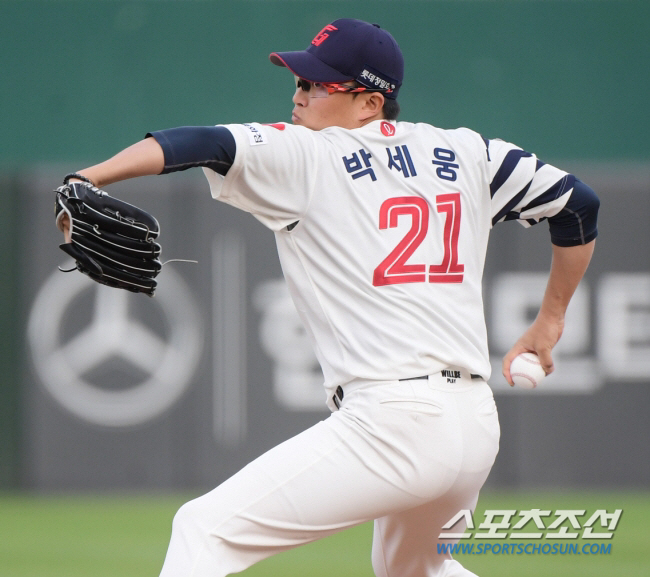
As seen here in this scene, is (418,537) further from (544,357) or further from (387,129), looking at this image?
(387,129)

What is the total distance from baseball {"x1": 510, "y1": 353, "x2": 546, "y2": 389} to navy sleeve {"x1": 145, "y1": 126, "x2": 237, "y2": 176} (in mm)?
1138

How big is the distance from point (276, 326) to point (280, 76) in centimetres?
290

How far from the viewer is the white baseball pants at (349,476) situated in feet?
8.79

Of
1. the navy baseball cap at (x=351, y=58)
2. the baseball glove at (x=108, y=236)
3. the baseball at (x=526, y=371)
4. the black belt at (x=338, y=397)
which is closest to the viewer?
the baseball glove at (x=108, y=236)

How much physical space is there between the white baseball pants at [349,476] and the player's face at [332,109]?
0.78 meters

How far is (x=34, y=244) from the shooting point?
7.78 metres

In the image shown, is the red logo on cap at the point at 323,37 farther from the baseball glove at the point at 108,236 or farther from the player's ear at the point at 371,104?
the baseball glove at the point at 108,236

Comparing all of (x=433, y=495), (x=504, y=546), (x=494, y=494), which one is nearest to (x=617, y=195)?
(x=494, y=494)

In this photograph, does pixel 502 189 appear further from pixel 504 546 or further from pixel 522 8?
pixel 522 8

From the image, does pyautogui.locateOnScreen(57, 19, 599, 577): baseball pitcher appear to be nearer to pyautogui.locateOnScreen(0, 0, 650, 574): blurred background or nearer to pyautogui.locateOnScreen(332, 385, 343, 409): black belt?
pyautogui.locateOnScreen(332, 385, 343, 409): black belt

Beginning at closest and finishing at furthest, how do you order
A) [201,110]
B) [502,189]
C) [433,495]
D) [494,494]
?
[433,495], [502,189], [494,494], [201,110]

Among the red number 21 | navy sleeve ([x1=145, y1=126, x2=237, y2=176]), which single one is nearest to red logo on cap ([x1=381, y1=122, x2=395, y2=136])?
the red number 21

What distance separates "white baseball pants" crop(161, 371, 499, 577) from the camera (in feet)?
8.79

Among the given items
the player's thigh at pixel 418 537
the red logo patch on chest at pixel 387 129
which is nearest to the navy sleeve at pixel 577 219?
the red logo patch on chest at pixel 387 129
